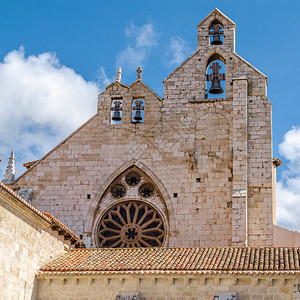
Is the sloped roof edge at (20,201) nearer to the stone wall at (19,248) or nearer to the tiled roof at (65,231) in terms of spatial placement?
the stone wall at (19,248)

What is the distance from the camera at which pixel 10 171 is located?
1070 inches

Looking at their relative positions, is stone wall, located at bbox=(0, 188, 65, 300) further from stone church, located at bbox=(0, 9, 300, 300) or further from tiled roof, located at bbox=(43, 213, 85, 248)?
stone church, located at bbox=(0, 9, 300, 300)

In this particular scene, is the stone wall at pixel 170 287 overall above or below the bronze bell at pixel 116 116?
below

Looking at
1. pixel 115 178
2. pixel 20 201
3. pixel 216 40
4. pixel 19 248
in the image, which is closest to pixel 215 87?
pixel 216 40

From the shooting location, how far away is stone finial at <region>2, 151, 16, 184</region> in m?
26.8

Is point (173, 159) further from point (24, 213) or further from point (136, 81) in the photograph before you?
point (24, 213)

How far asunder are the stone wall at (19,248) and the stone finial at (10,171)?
6270 mm

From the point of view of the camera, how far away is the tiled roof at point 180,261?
19016mm

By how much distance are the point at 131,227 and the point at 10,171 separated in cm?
529

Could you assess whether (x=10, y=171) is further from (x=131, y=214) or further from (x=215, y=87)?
(x=215, y=87)

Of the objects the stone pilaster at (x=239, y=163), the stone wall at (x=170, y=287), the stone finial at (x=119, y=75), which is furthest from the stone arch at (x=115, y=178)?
the stone wall at (x=170, y=287)

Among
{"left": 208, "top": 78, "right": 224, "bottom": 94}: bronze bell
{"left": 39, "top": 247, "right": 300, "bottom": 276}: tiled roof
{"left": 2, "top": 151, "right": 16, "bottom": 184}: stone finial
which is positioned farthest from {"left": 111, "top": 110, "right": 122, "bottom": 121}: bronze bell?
{"left": 39, "top": 247, "right": 300, "bottom": 276}: tiled roof

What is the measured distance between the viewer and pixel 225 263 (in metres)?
19.6

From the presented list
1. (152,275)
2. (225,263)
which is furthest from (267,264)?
(152,275)
